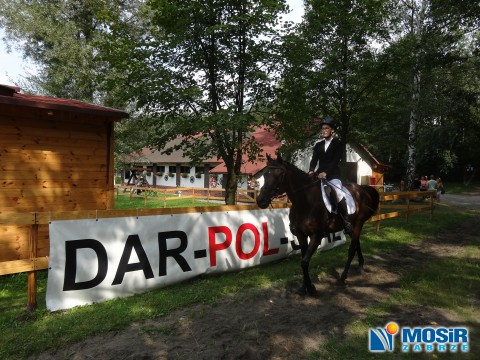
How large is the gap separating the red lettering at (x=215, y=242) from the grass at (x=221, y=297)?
1.31 ft

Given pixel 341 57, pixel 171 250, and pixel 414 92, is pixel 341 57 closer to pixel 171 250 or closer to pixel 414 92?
pixel 414 92

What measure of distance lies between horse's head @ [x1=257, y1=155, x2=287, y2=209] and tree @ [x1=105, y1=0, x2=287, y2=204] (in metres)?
2.62

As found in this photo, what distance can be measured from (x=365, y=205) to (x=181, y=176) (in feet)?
92.9

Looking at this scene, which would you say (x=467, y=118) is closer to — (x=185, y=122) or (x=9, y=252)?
(x=185, y=122)

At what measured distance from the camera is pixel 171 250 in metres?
5.44

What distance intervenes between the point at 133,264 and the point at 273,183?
268cm

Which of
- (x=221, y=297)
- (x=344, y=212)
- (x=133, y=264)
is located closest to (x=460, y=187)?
(x=344, y=212)

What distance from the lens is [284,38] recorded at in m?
8.76

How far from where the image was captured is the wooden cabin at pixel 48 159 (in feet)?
20.4

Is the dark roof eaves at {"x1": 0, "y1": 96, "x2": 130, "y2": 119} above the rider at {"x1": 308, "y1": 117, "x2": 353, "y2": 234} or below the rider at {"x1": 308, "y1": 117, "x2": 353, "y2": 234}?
above

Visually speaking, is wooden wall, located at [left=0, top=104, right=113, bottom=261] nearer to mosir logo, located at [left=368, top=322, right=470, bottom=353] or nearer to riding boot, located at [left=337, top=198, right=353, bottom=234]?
riding boot, located at [left=337, top=198, right=353, bottom=234]


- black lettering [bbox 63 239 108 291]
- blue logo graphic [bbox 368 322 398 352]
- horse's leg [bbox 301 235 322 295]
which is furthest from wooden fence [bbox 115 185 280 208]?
blue logo graphic [bbox 368 322 398 352]

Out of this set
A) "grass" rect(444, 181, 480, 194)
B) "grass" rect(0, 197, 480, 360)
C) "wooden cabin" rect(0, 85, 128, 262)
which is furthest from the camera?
"grass" rect(444, 181, 480, 194)

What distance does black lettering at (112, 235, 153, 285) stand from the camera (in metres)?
4.84
